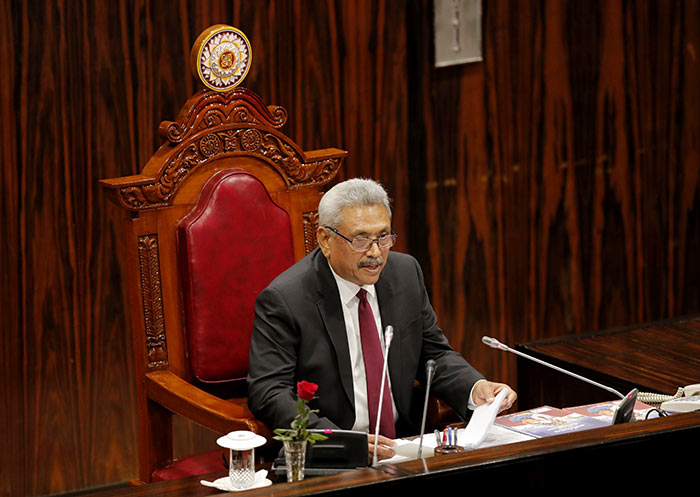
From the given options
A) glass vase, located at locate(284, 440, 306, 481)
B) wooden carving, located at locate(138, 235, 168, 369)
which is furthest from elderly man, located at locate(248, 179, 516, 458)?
glass vase, located at locate(284, 440, 306, 481)

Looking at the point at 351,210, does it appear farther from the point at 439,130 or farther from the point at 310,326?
the point at 439,130

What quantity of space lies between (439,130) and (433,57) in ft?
0.91

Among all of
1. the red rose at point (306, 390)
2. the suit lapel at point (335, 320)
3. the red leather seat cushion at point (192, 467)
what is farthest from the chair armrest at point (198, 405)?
the red rose at point (306, 390)

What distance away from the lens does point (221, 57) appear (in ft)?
9.33

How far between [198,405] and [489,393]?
2.25ft

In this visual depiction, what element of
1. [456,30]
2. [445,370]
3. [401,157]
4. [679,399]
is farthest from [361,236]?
[456,30]

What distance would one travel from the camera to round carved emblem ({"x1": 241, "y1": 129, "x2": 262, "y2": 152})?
2930 millimetres

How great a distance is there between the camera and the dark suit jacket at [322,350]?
2584 mm

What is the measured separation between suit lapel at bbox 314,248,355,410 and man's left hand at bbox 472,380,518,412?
0.98 ft

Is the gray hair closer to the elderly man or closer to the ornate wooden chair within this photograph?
the elderly man

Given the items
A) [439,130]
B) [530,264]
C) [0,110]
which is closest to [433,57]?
[439,130]

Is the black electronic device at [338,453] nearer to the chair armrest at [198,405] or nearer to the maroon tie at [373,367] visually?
the chair armrest at [198,405]

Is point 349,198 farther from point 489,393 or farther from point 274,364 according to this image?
point 489,393


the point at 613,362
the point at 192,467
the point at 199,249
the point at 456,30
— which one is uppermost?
the point at 456,30
